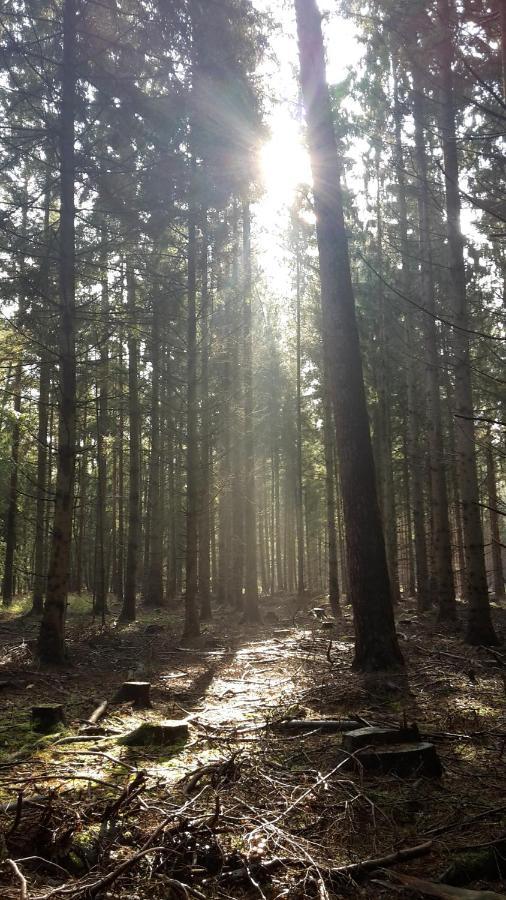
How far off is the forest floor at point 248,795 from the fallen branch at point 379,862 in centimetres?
1

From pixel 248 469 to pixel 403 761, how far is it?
44.4 feet

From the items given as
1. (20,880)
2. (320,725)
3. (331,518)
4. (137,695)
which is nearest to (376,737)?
(320,725)

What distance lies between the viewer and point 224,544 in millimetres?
23859

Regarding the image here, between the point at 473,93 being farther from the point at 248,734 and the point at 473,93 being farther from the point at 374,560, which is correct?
the point at 248,734

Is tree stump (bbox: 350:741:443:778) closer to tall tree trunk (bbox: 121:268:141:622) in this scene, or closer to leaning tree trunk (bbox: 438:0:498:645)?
leaning tree trunk (bbox: 438:0:498:645)

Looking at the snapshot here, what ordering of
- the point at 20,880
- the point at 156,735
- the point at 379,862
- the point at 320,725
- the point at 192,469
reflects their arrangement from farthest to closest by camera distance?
the point at 192,469, the point at 320,725, the point at 156,735, the point at 379,862, the point at 20,880

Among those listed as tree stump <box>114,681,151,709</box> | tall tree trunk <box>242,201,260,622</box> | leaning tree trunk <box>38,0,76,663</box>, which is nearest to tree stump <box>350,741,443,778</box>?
tree stump <box>114,681,151,709</box>

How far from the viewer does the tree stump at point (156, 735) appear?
4953mm

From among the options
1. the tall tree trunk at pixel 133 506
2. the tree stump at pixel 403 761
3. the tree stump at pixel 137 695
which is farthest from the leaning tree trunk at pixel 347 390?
the tall tree trunk at pixel 133 506

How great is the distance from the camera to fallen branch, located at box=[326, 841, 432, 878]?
2.76m

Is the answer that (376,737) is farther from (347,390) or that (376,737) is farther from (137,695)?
(347,390)

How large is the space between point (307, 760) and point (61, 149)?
32.1ft

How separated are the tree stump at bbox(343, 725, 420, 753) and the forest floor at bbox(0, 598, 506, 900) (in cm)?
14

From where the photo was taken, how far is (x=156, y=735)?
500cm
